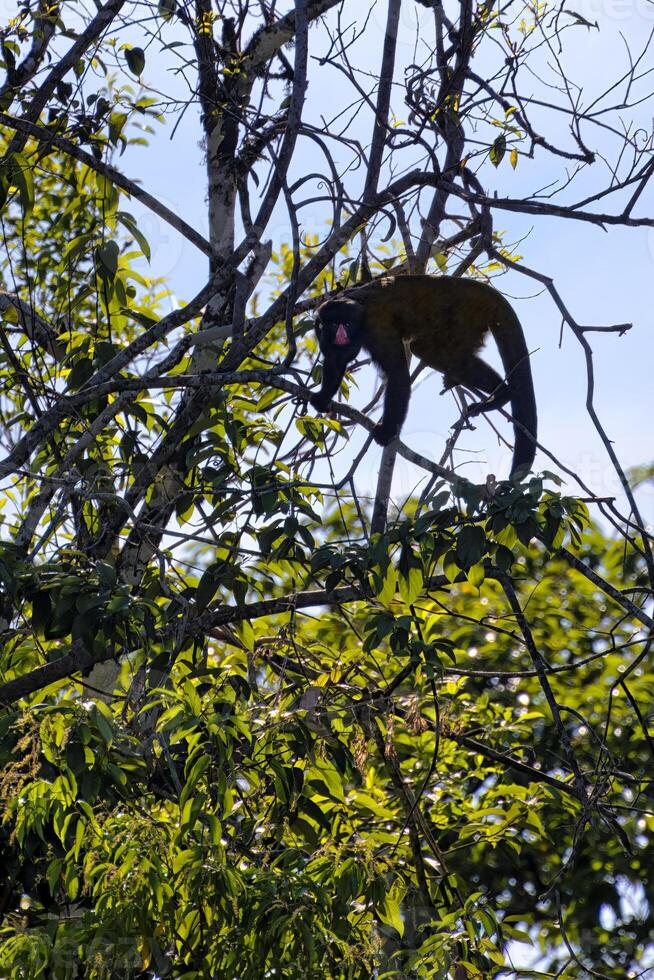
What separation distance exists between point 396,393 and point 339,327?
1.42 ft

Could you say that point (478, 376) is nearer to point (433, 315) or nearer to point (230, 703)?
point (433, 315)

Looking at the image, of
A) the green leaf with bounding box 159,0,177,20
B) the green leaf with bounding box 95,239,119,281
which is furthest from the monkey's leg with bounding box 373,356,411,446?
the green leaf with bounding box 159,0,177,20

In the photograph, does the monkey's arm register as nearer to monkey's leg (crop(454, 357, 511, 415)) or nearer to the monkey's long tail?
monkey's leg (crop(454, 357, 511, 415))

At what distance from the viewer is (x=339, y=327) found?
4141mm

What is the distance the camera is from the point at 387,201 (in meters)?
3.59

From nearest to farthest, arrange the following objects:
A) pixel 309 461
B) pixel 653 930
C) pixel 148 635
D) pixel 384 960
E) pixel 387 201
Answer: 1. pixel 384 960
2. pixel 148 635
3. pixel 387 201
4. pixel 309 461
5. pixel 653 930

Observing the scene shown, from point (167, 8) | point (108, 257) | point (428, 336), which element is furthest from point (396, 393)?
point (167, 8)

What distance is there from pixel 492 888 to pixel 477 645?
3.80ft

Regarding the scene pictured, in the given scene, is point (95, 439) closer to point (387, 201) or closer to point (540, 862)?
point (387, 201)

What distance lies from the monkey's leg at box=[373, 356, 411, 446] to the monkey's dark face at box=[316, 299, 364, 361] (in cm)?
22

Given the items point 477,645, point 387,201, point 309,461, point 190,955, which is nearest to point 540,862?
point 477,645

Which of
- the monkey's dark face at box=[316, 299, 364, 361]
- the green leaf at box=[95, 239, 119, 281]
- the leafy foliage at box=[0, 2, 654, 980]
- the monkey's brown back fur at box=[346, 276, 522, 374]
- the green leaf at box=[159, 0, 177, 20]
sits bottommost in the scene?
the leafy foliage at box=[0, 2, 654, 980]

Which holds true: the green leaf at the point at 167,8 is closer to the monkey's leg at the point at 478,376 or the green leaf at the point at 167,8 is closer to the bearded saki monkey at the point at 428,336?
the bearded saki monkey at the point at 428,336

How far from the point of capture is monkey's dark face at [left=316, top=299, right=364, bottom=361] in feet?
13.8
